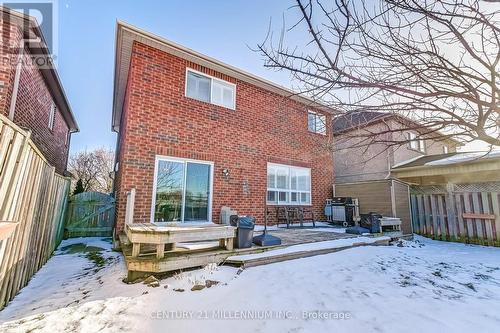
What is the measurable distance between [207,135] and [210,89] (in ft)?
5.46

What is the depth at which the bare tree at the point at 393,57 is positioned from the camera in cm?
226

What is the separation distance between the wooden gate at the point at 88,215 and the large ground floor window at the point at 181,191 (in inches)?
115

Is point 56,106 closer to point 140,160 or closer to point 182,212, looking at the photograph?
point 140,160

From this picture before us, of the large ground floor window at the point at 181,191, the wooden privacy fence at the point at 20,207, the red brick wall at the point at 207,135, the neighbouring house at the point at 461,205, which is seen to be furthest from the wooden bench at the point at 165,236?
the neighbouring house at the point at 461,205

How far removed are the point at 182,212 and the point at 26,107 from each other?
5.81 m

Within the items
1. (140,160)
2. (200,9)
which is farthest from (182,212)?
(200,9)

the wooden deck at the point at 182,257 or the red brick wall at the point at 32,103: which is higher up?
the red brick wall at the point at 32,103

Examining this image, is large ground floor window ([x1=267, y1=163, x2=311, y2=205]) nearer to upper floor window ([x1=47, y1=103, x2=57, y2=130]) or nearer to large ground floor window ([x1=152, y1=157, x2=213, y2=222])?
large ground floor window ([x1=152, y1=157, x2=213, y2=222])

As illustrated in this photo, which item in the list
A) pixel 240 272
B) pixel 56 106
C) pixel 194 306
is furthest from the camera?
pixel 56 106

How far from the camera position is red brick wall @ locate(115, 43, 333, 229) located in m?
6.48

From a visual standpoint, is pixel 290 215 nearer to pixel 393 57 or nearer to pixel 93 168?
pixel 393 57

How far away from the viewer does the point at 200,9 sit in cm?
468

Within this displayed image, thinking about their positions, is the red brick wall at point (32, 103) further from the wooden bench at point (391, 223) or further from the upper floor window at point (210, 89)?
the wooden bench at point (391, 223)

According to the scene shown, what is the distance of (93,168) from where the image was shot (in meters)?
22.1
